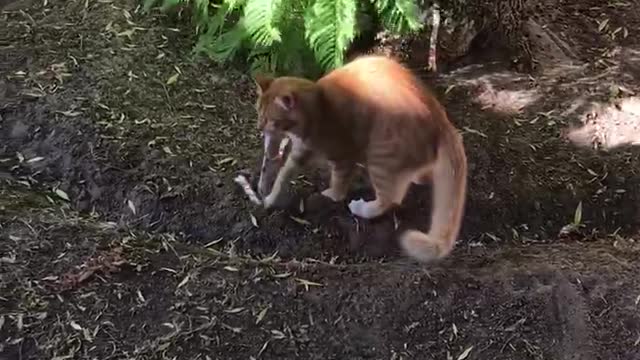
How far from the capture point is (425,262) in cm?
355

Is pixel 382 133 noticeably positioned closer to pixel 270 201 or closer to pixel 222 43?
pixel 270 201

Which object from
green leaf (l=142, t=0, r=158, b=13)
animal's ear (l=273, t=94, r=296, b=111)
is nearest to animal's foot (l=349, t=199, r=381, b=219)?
animal's ear (l=273, t=94, r=296, b=111)

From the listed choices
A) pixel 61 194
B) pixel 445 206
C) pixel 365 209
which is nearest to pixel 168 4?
pixel 61 194

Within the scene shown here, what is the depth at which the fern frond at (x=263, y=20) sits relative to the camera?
4.11 metres

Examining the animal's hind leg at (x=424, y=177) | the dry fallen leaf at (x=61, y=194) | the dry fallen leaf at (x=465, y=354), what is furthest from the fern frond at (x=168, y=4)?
the dry fallen leaf at (x=465, y=354)

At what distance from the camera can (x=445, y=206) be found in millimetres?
3418

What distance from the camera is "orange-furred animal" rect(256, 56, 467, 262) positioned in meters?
3.42

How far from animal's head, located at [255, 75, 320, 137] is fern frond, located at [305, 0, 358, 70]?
1.70 ft

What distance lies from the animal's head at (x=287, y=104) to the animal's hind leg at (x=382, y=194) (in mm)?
322

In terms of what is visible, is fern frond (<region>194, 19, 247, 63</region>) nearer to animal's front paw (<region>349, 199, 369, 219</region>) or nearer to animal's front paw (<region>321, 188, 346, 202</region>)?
animal's front paw (<region>321, 188, 346, 202</region>)

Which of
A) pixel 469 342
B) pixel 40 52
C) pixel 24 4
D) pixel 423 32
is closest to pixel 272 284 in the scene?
pixel 469 342

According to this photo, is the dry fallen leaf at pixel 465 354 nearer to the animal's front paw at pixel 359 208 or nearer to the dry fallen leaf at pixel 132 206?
the animal's front paw at pixel 359 208

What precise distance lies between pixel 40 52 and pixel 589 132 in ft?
8.14

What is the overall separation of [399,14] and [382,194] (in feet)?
2.87
